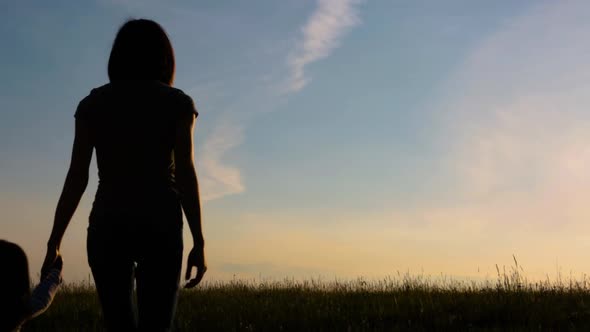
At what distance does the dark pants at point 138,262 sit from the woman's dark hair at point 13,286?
55 cm

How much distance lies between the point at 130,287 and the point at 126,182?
71cm

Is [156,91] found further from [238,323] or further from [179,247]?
[238,323]

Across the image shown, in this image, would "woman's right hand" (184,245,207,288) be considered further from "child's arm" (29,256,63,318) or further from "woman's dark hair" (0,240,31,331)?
"woman's dark hair" (0,240,31,331)

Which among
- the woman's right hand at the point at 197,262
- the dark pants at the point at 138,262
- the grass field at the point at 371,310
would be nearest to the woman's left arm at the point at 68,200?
the dark pants at the point at 138,262

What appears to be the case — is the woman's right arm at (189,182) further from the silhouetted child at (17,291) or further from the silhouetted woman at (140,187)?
the silhouetted child at (17,291)

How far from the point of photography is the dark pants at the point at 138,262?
419cm

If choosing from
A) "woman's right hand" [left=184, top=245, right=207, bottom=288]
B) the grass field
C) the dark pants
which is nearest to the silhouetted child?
the dark pants

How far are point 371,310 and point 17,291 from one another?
7.11m

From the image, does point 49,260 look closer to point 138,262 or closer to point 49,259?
point 49,259

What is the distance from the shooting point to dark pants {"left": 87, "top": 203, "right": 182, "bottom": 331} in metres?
4.19

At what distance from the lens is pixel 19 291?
4520mm

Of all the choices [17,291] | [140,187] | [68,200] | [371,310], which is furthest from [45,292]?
[371,310]

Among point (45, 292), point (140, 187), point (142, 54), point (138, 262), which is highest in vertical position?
point (142, 54)

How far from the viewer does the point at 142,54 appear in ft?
15.1
